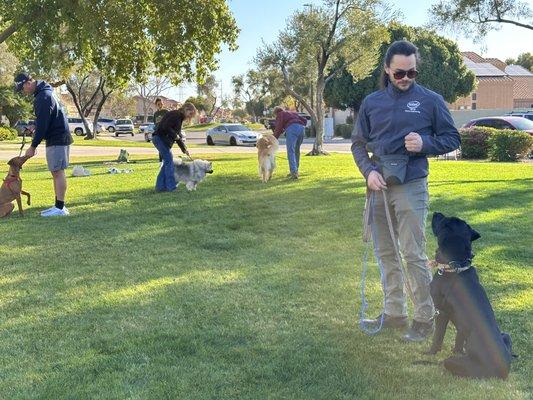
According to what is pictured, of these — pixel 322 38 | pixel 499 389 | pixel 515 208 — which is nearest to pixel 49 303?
pixel 499 389

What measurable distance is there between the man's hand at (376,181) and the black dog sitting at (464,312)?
38 centimetres

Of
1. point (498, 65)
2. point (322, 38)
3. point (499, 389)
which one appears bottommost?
point (499, 389)

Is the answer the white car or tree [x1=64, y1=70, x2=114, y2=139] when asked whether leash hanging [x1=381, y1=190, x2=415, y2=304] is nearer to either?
the white car

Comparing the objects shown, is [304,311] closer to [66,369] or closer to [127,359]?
[127,359]

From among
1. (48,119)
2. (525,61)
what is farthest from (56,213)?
(525,61)

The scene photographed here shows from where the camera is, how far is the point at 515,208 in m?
8.53

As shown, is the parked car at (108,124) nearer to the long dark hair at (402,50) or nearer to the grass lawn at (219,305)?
the grass lawn at (219,305)

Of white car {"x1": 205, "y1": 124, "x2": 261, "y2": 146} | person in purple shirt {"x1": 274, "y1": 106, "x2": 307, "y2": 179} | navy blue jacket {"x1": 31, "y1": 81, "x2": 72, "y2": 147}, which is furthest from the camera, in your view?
white car {"x1": 205, "y1": 124, "x2": 261, "y2": 146}

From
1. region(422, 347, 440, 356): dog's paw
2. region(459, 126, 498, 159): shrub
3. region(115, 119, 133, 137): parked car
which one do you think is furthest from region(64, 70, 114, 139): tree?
region(422, 347, 440, 356): dog's paw

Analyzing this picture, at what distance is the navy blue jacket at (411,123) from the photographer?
3486 millimetres

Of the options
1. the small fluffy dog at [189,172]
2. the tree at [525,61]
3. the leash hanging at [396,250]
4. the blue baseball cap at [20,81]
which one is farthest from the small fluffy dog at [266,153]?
the tree at [525,61]

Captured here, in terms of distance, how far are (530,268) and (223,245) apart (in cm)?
320

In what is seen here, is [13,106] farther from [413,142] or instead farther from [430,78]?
[413,142]

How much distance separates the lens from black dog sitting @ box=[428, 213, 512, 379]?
3086 mm
